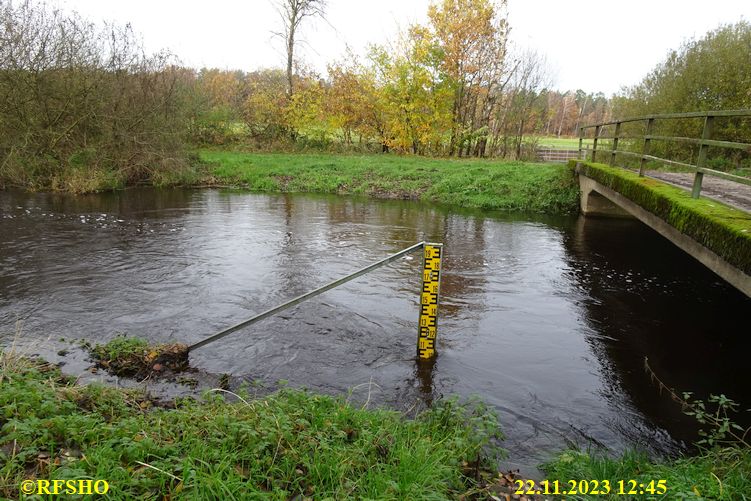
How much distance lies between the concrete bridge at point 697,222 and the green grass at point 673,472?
178cm

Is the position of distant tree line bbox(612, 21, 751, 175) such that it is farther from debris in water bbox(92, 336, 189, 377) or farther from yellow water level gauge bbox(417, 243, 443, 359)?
debris in water bbox(92, 336, 189, 377)

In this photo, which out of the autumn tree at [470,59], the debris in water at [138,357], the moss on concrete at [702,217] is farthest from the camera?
the autumn tree at [470,59]

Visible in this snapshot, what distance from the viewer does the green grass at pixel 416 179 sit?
17906 mm

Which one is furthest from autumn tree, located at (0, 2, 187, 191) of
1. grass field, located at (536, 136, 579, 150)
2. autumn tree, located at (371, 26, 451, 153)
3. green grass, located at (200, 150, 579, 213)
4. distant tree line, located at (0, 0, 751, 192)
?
grass field, located at (536, 136, 579, 150)

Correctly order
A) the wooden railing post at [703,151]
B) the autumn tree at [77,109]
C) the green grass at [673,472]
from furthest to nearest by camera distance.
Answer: the autumn tree at [77,109] < the wooden railing post at [703,151] < the green grass at [673,472]

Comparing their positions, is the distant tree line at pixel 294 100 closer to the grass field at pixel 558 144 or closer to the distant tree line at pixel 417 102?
the distant tree line at pixel 417 102

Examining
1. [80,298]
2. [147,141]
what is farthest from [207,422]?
[147,141]

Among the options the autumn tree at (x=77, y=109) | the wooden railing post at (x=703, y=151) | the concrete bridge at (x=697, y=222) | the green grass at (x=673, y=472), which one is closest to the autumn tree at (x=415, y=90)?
the autumn tree at (x=77, y=109)

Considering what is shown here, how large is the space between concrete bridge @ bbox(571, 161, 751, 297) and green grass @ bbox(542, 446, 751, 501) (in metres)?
1.78

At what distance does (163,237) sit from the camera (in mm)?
11617

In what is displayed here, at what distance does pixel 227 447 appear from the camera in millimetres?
3275

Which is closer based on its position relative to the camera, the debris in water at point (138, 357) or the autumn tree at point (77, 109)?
the debris in water at point (138, 357)

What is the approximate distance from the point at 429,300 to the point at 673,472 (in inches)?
114

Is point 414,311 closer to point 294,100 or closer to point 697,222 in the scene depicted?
point 697,222
